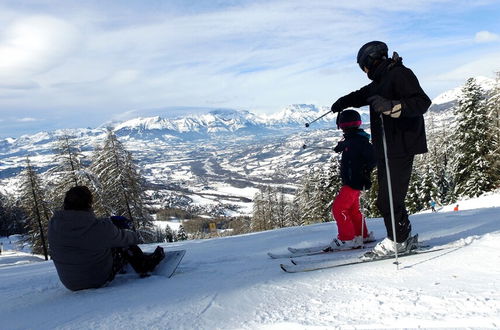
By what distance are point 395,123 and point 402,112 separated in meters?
0.34

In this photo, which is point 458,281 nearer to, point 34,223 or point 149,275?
point 149,275

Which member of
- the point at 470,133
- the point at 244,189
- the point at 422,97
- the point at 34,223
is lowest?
the point at 244,189

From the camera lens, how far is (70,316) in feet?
10.4

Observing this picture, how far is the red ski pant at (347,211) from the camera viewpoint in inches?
192

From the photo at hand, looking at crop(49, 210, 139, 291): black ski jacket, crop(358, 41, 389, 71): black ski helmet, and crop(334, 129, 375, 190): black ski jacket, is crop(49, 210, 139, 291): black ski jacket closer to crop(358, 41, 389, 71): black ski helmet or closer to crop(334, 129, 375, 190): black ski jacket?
crop(334, 129, 375, 190): black ski jacket

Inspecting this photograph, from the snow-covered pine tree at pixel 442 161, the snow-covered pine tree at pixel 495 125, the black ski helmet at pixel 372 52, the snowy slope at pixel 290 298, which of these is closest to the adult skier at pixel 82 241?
the snowy slope at pixel 290 298

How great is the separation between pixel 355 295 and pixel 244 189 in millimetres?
148101

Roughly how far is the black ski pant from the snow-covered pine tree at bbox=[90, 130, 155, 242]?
896 inches

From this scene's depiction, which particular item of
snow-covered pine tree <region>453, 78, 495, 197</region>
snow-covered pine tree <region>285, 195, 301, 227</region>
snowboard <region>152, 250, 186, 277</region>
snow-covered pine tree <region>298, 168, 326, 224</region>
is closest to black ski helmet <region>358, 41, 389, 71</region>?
snowboard <region>152, 250, 186, 277</region>

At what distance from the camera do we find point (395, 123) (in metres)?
3.68

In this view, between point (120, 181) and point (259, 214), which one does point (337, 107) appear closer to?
point (120, 181)

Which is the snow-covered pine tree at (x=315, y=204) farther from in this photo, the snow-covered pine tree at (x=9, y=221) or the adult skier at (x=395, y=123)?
the snow-covered pine tree at (x=9, y=221)

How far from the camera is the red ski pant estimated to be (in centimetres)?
487

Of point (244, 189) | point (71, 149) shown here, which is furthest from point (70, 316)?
point (244, 189)
